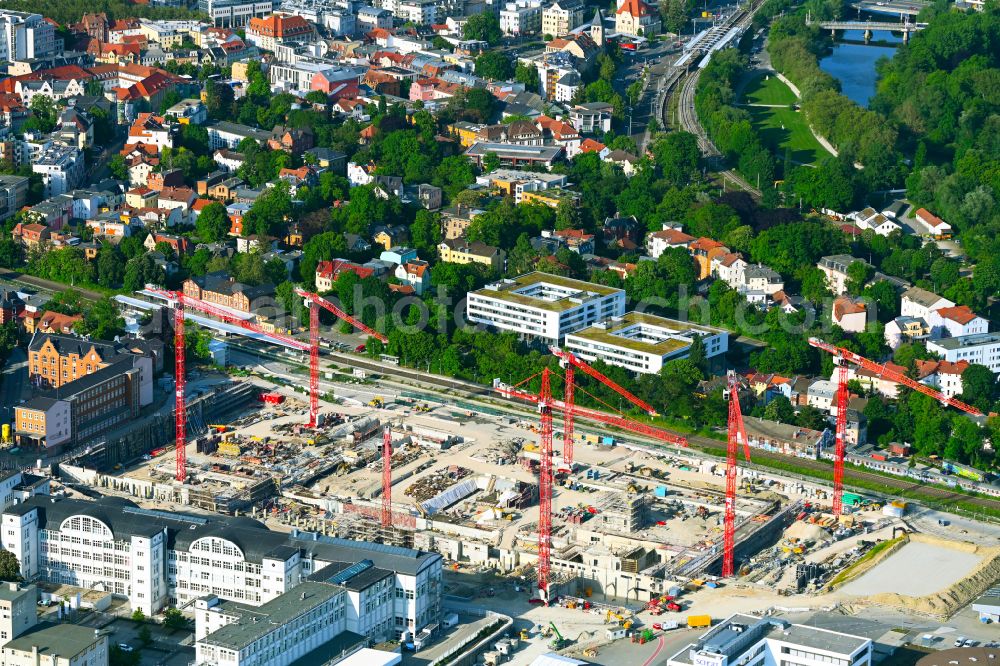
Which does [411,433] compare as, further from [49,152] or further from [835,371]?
[49,152]

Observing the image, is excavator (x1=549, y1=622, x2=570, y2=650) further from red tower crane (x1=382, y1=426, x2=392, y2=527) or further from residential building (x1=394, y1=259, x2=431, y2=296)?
residential building (x1=394, y1=259, x2=431, y2=296)

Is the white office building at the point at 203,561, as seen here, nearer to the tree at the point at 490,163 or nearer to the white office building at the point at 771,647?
the white office building at the point at 771,647

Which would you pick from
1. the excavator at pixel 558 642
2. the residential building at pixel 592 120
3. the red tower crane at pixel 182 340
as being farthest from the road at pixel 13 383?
the residential building at pixel 592 120

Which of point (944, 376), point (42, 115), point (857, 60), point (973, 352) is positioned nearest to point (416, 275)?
point (944, 376)

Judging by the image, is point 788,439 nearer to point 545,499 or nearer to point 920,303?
point 920,303

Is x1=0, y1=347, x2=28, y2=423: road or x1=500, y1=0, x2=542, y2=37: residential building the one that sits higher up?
x1=500, y1=0, x2=542, y2=37: residential building

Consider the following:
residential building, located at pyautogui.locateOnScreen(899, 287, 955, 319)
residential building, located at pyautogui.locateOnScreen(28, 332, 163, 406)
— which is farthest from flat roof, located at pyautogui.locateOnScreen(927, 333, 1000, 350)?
residential building, located at pyautogui.locateOnScreen(28, 332, 163, 406)
